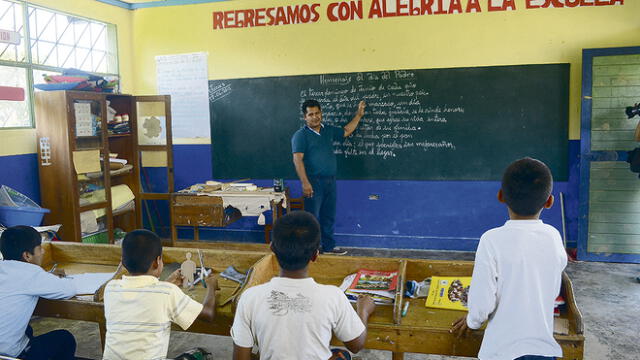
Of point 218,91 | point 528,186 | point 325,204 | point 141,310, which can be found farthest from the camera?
point 218,91

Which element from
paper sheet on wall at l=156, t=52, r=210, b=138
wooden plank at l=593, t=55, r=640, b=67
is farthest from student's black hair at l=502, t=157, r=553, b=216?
paper sheet on wall at l=156, t=52, r=210, b=138

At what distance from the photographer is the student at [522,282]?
5.32 feet

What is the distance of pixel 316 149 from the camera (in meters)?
5.11

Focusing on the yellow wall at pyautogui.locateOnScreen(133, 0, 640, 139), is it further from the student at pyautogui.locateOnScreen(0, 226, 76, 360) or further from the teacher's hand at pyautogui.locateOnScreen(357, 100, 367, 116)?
the student at pyautogui.locateOnScreen(0, 226, 76, 360)

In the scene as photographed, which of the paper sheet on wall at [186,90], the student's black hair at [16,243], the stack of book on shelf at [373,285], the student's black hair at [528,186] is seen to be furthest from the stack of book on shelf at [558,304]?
the paper sheet on wall at [186,90]

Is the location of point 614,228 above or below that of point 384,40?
below

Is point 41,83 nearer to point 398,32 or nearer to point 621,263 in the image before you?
point 398,32

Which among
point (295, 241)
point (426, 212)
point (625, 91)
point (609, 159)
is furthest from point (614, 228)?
point (295, 241)

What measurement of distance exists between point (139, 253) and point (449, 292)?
3.97 feet

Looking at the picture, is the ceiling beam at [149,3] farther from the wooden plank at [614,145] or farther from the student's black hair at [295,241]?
the student's black hair at [295,241]

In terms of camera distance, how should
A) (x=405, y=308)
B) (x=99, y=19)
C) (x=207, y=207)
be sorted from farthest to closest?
(x=99, y=19) → (x=207, y=207) → (x=405, y=308)

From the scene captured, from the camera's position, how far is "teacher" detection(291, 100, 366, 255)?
5.08 m

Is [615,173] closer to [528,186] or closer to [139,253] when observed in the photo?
[528,186]

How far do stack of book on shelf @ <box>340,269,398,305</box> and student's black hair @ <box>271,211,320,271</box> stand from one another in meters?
0.60
